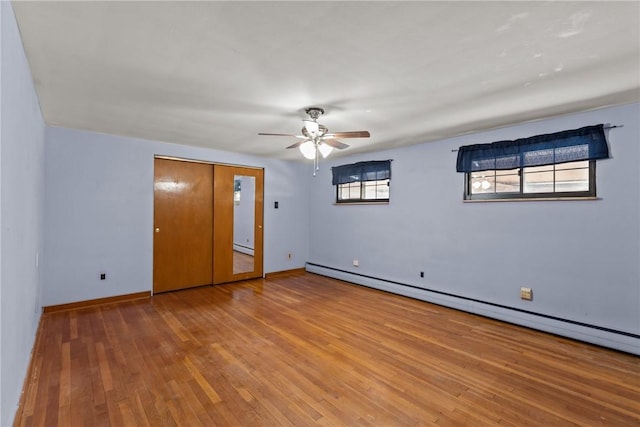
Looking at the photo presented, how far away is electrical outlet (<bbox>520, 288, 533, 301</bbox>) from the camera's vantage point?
3.44m

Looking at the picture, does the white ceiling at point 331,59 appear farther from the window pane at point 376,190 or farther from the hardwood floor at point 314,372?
the hardwood floor at point 314,372

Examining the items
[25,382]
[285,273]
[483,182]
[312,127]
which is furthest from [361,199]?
[25,382]

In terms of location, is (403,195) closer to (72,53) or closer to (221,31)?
(221,31)

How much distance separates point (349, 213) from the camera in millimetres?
5629

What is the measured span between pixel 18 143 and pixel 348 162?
455 centimetres

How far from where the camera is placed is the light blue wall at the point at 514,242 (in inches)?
114

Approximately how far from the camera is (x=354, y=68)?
2213mm

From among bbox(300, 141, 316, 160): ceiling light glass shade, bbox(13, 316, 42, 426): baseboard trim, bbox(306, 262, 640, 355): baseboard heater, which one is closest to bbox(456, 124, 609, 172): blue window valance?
bbox(306, 262, 640, 355): baseboard heater

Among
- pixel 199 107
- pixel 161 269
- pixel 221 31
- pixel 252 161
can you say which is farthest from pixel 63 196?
pixel 221 31

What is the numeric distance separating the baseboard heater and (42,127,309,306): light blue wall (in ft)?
12.1

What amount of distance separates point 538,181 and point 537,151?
13.7 inches

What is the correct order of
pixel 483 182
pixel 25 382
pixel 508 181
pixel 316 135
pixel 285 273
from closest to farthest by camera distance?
pixel 25 382 < pixel 316 135 < pixel 508 181 < pixel 483 182 < pixel 285 273

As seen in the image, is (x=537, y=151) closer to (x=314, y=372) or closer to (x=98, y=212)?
(x=314, y=372)

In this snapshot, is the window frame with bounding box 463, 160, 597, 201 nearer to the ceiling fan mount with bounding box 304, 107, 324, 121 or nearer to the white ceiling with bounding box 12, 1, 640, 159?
the white ceiling with bounding box 12, 1, 640, 159
